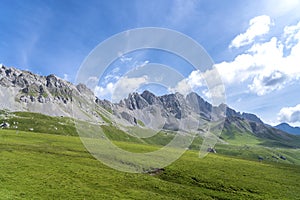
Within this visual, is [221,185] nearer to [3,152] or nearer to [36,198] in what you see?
[36,198]

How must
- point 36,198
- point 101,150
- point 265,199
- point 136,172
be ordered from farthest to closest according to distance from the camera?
point 101,150
point 136,172
point 265,199
point 36,198

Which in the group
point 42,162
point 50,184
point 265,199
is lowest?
point 265,199

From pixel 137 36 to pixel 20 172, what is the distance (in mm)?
33963

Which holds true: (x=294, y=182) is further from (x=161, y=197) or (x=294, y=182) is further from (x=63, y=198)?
(x=63, y=198)

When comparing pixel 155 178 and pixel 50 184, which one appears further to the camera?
pixel 155 178

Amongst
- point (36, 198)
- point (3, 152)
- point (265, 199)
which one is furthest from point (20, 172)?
point (265, 199)

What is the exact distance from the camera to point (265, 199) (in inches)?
1799

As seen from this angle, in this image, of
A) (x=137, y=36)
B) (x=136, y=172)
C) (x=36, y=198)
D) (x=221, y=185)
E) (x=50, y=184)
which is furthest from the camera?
(x=136, y=172)

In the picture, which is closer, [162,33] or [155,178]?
[162,33]

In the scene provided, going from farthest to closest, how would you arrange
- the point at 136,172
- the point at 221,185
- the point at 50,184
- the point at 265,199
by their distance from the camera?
the point at 136,172
the point at 221,185
the point at 265,199
the point at 50,184

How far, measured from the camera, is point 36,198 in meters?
35.3

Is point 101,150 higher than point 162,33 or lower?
lower

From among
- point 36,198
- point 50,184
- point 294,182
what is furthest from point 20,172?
point 294,182

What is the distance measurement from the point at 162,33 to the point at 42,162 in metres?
41.3
